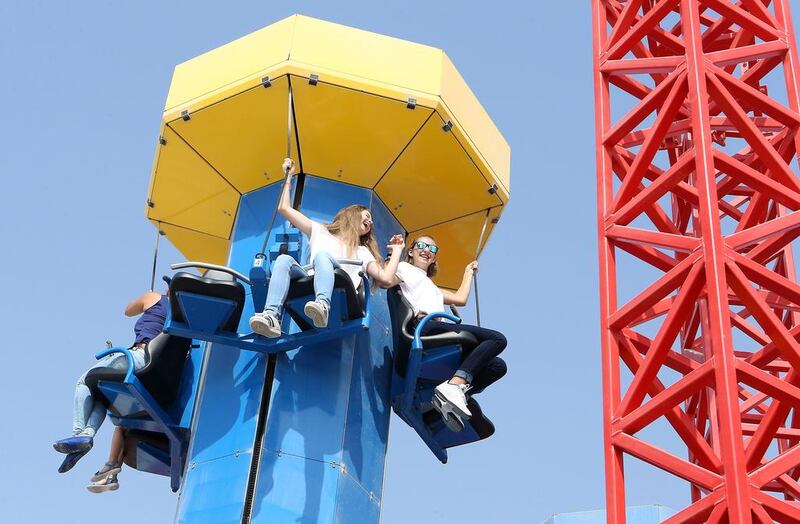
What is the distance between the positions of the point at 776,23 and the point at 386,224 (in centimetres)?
539

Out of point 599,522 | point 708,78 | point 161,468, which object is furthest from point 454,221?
point 599,522

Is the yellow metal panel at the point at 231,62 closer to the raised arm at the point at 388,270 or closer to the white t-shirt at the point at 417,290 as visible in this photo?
the raised arm at the point at 388,270

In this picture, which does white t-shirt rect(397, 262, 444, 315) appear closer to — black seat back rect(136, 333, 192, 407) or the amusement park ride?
the amusement park ride

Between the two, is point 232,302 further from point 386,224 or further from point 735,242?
point 735,242

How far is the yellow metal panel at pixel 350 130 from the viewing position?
1434cm

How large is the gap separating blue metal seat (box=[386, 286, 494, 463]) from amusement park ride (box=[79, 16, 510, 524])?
0.02 m

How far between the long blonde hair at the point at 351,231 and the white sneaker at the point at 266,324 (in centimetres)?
161

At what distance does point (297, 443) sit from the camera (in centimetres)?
1323

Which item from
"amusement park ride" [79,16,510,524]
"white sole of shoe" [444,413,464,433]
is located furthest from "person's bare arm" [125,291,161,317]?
"white sole of shoe" [444,413,464,433]

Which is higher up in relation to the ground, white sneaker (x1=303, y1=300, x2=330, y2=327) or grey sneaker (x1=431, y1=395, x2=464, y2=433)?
white sneaker (x1=303, y1=300, x2=330, y2=327)

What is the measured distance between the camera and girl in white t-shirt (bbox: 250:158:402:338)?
1217 centimetres

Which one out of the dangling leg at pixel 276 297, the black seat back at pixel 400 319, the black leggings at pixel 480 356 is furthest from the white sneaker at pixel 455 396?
the dangling leg at pixel 276 297

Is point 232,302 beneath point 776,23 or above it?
beneath

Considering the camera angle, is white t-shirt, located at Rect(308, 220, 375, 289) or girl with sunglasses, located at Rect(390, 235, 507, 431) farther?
white t-shirt, located at Rect(308, 220, 375, 289)
